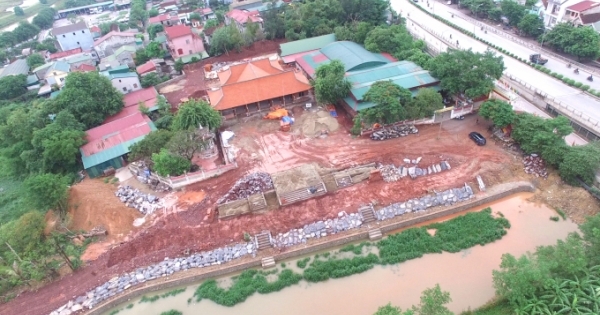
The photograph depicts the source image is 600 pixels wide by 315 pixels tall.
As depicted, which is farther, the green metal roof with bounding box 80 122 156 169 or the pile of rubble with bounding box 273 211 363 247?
the green metal roof with bounding box 80 122 156 169

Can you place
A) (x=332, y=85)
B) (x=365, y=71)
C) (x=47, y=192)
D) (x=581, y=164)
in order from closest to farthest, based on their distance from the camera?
(x=581, y=164) → (x=47, y=192) → (x=332, y=85) → (x=365, y=71)

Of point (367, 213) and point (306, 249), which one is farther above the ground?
point (367, 213)

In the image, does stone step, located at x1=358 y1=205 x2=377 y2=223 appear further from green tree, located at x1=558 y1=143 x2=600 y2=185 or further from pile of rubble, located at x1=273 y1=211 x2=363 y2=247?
green tree, located at x1=558 y1=143 x2=600 y2=185

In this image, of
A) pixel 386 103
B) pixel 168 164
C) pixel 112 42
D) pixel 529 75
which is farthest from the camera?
pixel 112 42

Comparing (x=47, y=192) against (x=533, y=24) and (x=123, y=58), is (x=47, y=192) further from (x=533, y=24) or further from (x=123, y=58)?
(x=533, y=24)

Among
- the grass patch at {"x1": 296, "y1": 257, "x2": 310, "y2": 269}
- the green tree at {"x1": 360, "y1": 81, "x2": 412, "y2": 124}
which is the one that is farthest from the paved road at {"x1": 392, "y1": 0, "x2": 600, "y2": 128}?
the grass patch at {"x1": 296, "y1": 257, "x2": 310, "y2": 269}

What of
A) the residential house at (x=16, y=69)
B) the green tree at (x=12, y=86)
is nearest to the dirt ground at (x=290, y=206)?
the green tree at (x=12, y=86)

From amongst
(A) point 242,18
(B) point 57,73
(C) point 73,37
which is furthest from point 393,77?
(C) point 73,37
